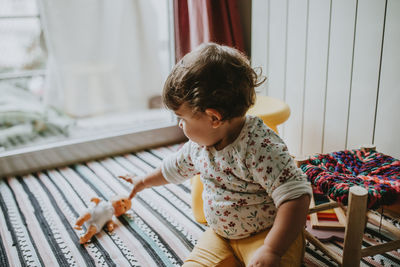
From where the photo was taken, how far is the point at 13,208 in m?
1.47

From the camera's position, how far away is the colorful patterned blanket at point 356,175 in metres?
0.86

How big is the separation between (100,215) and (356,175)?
33.1 inches

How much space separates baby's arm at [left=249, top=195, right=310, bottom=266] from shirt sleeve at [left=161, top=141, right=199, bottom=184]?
11.6 inches

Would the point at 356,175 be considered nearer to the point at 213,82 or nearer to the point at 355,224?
the point at 355,224

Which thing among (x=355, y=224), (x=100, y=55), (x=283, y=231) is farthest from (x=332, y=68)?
(x=100, y=55)

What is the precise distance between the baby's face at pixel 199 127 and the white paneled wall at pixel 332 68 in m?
0.77

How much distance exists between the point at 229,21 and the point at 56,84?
1163 mm

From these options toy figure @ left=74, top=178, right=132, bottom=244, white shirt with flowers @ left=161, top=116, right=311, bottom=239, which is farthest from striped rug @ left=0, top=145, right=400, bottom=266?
white shirt with flowers @ left=161, top=116, right=311, bottom=239

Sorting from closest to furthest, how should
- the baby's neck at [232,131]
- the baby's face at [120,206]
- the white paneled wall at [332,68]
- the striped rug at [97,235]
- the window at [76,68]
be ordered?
the baby's neck at [232,131] → the striped rug at [97,235] → the white paneled wall at [332,68] → the baby's face at [120,206] → the window at [76,68]

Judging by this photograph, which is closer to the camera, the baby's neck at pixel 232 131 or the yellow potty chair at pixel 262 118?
the baby's neck at pixel 232 131

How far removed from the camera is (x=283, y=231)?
0.72 metres

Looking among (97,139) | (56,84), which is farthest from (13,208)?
(56,84)

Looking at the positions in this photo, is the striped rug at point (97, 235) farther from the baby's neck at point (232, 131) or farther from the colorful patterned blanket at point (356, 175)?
the baby's neck at point (232, 131)

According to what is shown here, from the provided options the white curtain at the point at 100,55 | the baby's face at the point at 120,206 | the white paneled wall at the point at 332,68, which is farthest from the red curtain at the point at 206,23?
the baby's face at the point at 120,206
